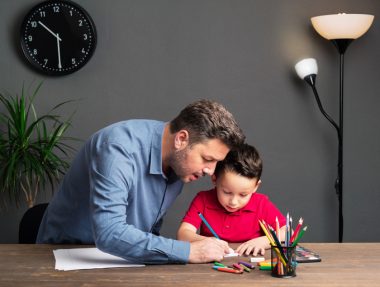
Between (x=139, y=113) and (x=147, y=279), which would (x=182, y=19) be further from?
(x=147, y=279)

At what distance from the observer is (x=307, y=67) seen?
4262 millimetres

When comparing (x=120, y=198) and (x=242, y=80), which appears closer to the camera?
(x=120, y=198)

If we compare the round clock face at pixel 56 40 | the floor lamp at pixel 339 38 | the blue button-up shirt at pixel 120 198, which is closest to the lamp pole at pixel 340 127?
the floor lamp at pixel 339 38

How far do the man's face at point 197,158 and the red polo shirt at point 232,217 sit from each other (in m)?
0.39

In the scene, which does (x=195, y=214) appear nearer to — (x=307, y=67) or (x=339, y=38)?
(x=307, y=67)

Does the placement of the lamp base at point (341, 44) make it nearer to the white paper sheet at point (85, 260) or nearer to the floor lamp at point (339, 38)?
the floor lamp at point (339, 38)

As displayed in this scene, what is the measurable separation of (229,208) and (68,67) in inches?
78.8

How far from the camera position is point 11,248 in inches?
99.7

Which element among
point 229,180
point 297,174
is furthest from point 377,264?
point 297,174

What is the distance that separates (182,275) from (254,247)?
0.43 metres

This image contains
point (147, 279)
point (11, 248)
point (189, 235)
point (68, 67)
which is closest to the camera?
point (147, 279)

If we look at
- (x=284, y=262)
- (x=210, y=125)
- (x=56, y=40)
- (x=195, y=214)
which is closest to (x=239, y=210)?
(x=195, y=214)

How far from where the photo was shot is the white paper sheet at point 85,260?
7.36 feet

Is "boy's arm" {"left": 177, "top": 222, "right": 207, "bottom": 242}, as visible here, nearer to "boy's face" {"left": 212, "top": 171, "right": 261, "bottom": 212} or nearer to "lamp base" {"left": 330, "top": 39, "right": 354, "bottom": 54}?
"boy's face" {"left": 212, "top": 171, "right": 261, "bottom": 212}
